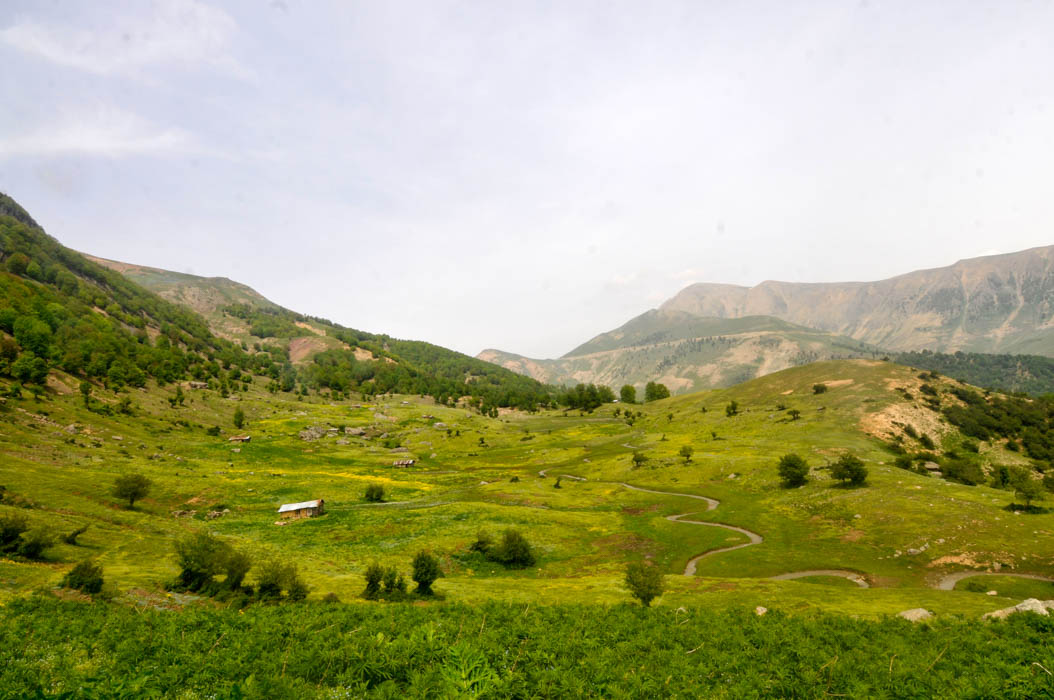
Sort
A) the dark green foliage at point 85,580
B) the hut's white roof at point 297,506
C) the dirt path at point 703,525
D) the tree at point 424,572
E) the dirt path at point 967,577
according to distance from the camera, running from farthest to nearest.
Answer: the hut's white roof at point 297,506 < the dirt path at point 703,525 < the dirt path at point 967,577 < the tree at point 424,572 < the dark green foliage at point 85,580

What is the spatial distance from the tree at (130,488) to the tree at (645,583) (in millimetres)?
74461

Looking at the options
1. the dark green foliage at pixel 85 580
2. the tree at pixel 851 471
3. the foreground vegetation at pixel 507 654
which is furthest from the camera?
the tree at pixel 851 471

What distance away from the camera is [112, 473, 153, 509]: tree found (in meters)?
64.7

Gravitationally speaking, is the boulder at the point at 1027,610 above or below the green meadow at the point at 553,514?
above

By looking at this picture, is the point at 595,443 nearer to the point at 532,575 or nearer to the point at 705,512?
the point at 705,512

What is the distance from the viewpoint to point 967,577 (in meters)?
50.9

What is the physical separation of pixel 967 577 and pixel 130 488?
113957 mm

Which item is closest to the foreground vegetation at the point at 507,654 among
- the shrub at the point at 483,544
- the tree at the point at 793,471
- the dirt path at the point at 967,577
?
the dirt path at the point at 967,577

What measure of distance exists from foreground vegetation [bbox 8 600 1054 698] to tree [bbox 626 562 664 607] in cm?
701

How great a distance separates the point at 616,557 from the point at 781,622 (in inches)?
1711

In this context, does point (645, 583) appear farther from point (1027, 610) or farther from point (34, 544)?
point (34, 544)

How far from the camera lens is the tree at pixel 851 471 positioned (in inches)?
3253

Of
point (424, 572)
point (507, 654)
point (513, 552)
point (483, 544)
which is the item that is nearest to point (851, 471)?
point (513, 552)

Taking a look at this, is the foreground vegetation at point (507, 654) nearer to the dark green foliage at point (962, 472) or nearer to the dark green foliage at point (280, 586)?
the dark green foliage at point (280, 586)
